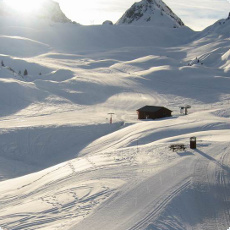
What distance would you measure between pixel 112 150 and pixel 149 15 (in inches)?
6632

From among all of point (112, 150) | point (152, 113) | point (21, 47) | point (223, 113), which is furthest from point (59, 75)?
point (112, 150)

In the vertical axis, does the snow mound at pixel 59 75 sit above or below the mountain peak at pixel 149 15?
below

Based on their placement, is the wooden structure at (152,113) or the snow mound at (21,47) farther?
the snow mound at (21,47)

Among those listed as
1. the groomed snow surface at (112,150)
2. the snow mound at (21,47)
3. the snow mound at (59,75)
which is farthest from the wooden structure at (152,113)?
the snow mound at (21,47)

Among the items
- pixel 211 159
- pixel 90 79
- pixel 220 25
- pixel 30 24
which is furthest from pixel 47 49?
pixel 211 159

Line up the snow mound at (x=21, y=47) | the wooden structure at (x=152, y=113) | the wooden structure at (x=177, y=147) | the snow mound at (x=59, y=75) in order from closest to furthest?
the wooden structure at (x=177, y=147)
the wooden structure at (x=152, y=113)
the snow mound at (x=59, y=75)
the snow mound at (x=21, y=47)

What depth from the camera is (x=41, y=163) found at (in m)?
31.0

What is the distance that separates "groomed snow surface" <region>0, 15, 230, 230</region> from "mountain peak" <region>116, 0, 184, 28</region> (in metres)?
97.2

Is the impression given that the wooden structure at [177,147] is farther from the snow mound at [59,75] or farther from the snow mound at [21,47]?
the snow mound at [21,47]

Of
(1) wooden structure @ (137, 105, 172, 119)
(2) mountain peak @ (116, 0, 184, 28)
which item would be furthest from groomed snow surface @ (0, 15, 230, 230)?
(2) mountain peak @ (116, 0, 184, 28)

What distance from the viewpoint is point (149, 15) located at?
18562 cm

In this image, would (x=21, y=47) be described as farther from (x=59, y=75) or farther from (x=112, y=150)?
(x=112, y=150)

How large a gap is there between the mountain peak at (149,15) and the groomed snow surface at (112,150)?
97.2m

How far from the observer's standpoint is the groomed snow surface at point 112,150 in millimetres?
14734
